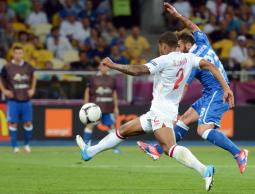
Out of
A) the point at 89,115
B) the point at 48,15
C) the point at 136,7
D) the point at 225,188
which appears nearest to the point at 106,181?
the point at 89,115

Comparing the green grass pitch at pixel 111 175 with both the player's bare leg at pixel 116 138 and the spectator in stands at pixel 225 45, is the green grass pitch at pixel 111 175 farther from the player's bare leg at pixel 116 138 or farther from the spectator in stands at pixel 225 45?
the spectator in stands at pixel 225 45

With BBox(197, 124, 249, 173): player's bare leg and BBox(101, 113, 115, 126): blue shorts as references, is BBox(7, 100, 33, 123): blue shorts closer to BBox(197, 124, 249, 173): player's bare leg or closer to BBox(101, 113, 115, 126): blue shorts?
BBox(101, 113, 115, 126): blue shorts

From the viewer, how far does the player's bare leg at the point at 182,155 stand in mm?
10261

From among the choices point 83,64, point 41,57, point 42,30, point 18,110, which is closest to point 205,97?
point 18,110

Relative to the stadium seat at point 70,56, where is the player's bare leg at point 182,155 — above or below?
above

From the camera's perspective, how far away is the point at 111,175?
12891 mm

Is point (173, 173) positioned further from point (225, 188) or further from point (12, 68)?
point (12, 68)

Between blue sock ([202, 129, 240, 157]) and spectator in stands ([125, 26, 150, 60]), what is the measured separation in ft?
36.8

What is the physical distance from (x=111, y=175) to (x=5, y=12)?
11.5 m

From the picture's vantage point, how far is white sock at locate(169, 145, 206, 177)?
10453mm

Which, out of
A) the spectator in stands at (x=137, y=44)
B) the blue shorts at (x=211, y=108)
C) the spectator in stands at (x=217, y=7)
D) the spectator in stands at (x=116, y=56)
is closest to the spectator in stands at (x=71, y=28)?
the spectator in stands at (x=137, y=44)

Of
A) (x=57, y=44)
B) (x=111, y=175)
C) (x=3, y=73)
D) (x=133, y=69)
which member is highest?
(x=133, y=69)

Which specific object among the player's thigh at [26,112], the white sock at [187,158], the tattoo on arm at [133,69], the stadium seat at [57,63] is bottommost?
the player's thigh at [26,112]

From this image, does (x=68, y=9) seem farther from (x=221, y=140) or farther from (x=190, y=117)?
(x=221, y=140)
